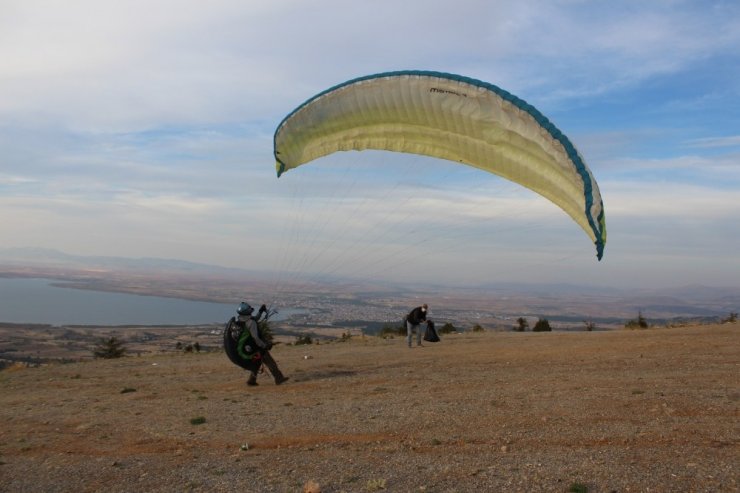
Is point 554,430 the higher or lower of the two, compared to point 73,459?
higher

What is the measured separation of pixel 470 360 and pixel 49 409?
9990mm

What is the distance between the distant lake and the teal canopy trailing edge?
65502 mm

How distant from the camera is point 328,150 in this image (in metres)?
14.0

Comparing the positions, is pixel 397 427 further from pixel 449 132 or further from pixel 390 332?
pixel 390 332

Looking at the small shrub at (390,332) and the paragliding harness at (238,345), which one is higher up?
the paragliding harness at (238,345)

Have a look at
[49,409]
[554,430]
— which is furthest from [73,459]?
[554,430]

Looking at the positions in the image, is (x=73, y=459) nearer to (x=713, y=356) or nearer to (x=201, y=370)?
(x=201, y=370)

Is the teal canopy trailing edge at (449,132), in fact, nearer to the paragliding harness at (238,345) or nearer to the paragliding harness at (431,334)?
the paragliding harness at (238,345)

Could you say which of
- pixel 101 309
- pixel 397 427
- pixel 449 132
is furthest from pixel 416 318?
pixel 101 309

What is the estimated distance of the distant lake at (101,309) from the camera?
87188mm

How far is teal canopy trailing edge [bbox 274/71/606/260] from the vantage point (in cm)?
1055

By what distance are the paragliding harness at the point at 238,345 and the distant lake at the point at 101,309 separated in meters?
64.4

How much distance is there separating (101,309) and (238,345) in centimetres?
11206

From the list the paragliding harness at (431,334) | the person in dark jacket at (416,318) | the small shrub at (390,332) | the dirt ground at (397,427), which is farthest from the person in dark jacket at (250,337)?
the small shrub at (390,332)
